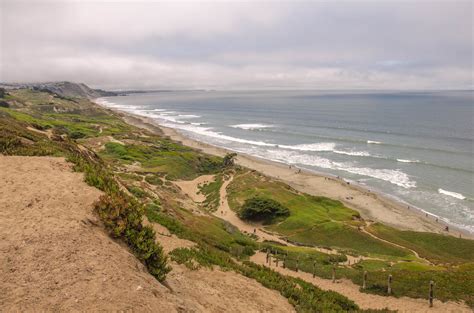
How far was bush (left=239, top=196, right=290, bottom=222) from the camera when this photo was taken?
4562 centimetres

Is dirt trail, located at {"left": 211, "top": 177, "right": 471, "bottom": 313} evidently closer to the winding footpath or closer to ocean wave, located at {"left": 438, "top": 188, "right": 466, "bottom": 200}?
the winding footpath

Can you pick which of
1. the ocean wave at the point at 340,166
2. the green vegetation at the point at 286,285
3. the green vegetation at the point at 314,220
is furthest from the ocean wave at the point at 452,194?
the green vegetation at the point at 286,285

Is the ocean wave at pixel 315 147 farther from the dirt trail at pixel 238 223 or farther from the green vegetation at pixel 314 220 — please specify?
the dirt trail at pixel 238 223

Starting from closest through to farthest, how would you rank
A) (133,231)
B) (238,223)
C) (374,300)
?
(133,231)
(374,300)
(238,223)

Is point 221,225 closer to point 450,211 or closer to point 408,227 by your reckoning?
point 408,227

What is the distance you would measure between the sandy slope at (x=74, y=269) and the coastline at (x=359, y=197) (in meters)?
41.1

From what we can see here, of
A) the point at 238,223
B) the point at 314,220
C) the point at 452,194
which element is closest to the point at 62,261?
the point at 238,223

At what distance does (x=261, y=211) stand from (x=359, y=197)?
24383 mm

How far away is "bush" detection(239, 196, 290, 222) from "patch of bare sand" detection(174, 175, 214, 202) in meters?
11.1

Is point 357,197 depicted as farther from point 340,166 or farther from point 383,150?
point 383,150

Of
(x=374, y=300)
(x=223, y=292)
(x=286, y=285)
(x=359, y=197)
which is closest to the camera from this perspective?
(x=223, y=292)

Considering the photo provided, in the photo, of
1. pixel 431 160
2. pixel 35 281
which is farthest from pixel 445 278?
pixel 431 160

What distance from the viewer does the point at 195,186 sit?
6244 cm

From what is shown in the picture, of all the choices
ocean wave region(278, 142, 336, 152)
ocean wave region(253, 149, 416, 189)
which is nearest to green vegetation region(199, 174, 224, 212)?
ocean wave region(253, 149, 416, 189)
